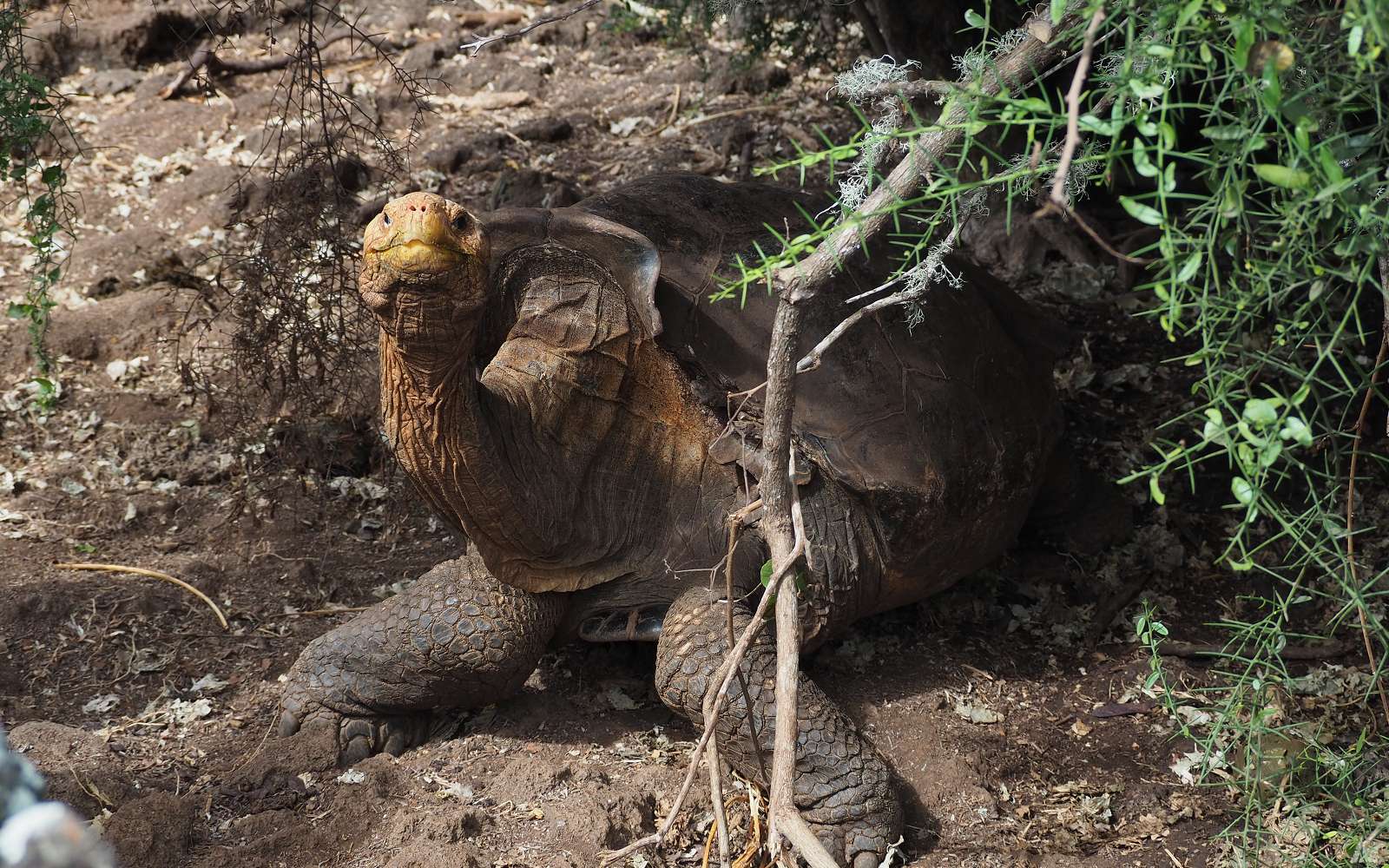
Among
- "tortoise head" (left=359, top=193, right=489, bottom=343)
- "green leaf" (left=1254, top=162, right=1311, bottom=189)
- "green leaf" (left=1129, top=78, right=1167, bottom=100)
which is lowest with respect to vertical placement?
"tortoise head" (left=359, top=193, right=489, bottom=343)

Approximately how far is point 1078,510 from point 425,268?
289cm

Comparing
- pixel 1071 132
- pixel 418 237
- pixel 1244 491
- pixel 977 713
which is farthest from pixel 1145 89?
pixel 977 713

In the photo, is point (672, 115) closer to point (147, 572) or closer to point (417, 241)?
point (147, 572)

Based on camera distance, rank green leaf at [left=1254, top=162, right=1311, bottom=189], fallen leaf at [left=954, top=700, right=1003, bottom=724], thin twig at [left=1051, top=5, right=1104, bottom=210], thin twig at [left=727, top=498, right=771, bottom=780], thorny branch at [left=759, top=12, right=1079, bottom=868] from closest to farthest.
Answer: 1. thin twig at [left=1051, top=5, right=1104, bottom=210]
2. green leaf at [left=1254, top=162, right=1311, bottom=189]
3. thorny branch at [left=759, top=12, right=1079, bottom=868]
4. thin twig at [left=727, top=498, right=771, bottom=780]
5. fallen leaf at [left=954, top=700, right=1003, bottom=724]

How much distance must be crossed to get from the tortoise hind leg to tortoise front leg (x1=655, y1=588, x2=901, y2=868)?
1528 millimetres

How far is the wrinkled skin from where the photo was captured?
3.08 m

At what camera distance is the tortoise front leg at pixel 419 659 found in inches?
130

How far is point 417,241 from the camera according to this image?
7.45 ft

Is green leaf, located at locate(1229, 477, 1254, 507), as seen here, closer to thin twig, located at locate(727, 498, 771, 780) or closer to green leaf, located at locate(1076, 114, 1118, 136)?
green leaf, located at locate(1076, 114, 1118, 136)

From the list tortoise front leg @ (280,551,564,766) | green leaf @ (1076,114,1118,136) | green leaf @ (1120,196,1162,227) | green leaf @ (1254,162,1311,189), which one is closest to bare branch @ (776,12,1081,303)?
green leaf @ (1076,114,1118,136)

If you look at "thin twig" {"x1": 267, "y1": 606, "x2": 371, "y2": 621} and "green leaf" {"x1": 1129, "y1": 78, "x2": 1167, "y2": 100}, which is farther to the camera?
"thin twig" {"x1": 267, "y1": 606, "x2": 371, "y2": 621}

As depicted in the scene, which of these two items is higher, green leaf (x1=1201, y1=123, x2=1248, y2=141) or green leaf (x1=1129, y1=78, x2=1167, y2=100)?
green leaf (x1=1129, y1=78, x2=1167, y2=100)

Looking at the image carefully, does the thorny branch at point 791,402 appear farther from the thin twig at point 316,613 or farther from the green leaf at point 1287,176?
the thin twig at point 316,613

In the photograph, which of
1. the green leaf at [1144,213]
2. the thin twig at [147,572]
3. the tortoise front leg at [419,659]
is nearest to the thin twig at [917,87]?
the green leaf at [1144,213]
